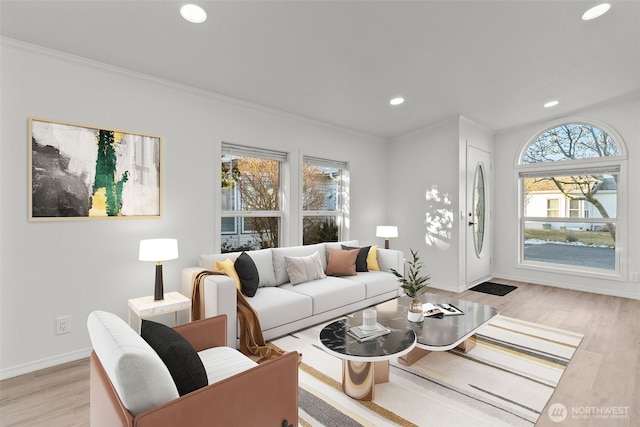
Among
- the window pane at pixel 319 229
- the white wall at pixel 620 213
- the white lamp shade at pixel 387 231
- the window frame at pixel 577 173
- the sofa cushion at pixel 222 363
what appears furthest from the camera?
the white lamp shade at pixel 387 231

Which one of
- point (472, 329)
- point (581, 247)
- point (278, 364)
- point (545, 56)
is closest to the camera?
point (278, 364)

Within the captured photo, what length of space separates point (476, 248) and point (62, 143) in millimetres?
5516

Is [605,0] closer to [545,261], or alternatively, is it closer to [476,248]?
[476,248]

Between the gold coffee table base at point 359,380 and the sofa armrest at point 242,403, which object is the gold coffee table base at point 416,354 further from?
the sofa armrest at point 242,403

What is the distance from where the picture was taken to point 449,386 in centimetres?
224

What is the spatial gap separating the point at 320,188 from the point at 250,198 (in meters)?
1.25

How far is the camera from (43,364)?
2.51 m

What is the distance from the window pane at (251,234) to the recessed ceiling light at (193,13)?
2.04m

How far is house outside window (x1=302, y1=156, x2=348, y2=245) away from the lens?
15.3ft

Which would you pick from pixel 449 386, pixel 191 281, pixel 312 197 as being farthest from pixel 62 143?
pixel 449 386

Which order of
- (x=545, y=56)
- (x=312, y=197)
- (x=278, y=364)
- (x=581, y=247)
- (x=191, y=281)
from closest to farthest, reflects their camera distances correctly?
(x=278, y=364) < (x=191, y=281) < (x=545, y=56) < (x=312, y=197) < (x=581, y=247)

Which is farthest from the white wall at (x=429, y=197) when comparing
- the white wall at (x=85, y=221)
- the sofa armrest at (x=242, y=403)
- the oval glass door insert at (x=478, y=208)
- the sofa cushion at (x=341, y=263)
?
the sofa armrest at (x=242, y=403)

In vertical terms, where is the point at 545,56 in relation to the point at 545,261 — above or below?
above

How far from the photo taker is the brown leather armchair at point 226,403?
1061 mm
